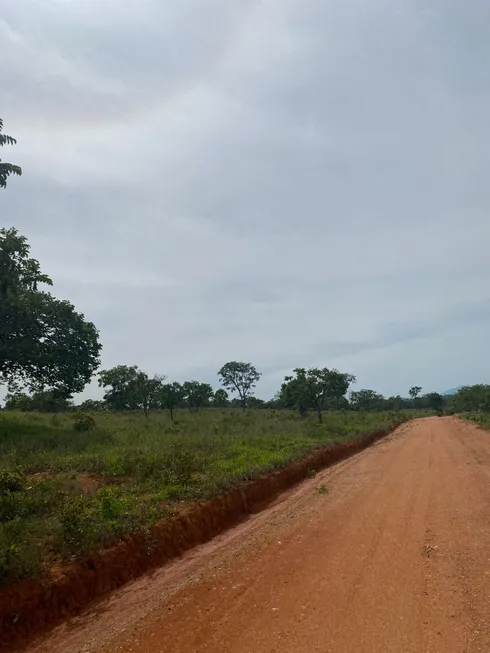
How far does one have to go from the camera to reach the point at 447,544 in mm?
7430

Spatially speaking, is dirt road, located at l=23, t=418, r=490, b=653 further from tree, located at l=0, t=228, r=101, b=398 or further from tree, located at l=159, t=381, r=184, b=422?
tree, located at l=159, t=381, r=184, b=422

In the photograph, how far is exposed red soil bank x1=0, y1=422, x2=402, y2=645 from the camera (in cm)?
595

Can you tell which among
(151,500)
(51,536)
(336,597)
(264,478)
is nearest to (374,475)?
(264,478)

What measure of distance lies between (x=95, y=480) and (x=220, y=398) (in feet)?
198

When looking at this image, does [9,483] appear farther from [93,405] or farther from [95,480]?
[93,405]

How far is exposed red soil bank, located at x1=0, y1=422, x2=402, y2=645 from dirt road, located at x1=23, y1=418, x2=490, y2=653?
309mm

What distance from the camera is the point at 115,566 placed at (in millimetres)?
7387

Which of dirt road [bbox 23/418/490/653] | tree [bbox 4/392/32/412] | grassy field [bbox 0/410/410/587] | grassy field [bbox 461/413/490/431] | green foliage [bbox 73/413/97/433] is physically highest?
tree [bbox 4/392/32/412]

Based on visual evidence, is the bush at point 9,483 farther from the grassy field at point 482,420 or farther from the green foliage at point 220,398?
the green foliage at point 220,398

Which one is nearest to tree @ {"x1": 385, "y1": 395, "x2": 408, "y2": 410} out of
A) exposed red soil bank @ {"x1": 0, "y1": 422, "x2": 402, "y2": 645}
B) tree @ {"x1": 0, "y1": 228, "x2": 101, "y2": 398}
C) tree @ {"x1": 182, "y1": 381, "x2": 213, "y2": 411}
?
tree @ {"x1": 182, "y1": 381, "x2": 213, "y2": 411}

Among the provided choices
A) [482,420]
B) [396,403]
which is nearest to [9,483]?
[482,420]

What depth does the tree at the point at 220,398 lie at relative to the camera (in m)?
70.7

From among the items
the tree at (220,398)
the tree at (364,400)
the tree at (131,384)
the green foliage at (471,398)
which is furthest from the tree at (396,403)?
the tree at (131,384)

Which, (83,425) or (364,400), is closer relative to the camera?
(83,425)
